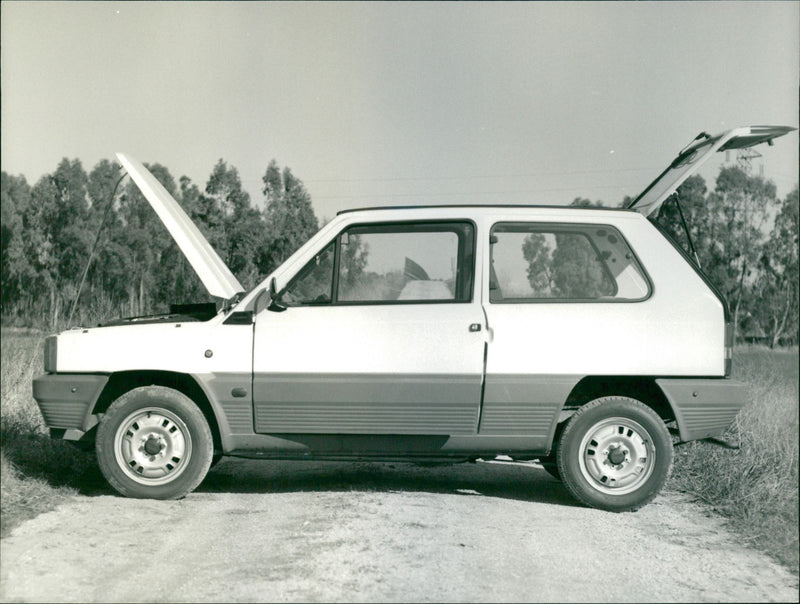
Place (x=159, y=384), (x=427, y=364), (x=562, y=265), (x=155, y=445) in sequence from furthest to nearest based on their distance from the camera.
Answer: (x=562, y=265), (x=159, y=384), (x=155, y=445), (x=427, y=364)

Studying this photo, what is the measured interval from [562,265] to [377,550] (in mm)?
2922

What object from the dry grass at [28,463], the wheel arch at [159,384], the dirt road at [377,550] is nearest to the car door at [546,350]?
the dirt road at [377,550]

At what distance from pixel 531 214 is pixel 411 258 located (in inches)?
36.9

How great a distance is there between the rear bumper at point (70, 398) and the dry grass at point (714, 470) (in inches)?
19.7

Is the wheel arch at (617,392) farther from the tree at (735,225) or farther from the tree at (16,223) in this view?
the tree at (735,225)

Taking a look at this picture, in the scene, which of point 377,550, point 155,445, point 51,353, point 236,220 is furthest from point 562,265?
point 236,220

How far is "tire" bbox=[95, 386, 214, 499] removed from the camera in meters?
6.89

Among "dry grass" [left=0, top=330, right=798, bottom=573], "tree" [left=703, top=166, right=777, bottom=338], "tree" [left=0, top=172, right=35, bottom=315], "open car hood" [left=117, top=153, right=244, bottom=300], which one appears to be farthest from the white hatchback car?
"tree" [left=703, top=166, right=777, bottom=338]

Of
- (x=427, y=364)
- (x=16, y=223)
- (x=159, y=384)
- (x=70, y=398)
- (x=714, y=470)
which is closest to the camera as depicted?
(x=427, y=364)

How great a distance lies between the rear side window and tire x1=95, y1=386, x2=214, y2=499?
237cm

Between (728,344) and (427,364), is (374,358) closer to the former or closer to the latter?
(427,364)

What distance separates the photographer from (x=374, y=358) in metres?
6.75

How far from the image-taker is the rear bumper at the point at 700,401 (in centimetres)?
679

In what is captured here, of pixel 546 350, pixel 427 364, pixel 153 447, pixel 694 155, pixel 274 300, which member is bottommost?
pixel 153 447
